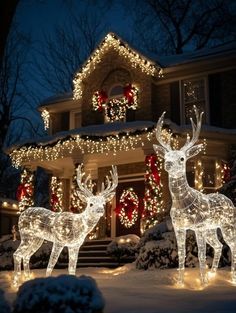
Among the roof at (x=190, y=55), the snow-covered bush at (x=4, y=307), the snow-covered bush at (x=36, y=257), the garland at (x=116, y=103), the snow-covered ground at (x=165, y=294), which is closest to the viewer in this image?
the snow-covered bush at (x=4, y=307)

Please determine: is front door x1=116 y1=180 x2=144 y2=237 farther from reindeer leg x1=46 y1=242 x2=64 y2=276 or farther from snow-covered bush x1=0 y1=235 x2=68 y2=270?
reindeer leg x1=46 y1=242 x2=64 y2=276

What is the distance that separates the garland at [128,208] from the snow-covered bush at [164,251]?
5235 millimetres

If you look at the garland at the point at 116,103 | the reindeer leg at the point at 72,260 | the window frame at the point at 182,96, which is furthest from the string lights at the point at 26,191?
the reindeer leg at the point at 72,260

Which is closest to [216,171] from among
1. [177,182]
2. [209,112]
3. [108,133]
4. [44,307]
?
[209,112]

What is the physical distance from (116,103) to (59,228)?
34.1 feet

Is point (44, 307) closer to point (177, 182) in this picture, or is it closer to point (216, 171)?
point (177, 182)

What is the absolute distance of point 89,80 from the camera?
66.9ft

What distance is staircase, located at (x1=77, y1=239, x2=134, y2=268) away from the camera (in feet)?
49.6

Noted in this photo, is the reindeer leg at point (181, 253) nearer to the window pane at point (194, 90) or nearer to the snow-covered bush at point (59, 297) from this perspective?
the snow-covered bush at point (59, 297)

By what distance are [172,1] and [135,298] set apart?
2666 centimetres

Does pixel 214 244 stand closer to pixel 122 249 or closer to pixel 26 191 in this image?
pixel 122 249

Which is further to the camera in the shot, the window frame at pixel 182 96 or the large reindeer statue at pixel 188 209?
the window frame at pixel 182 96

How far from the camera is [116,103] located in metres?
19.6

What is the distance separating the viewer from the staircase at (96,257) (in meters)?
15.1
